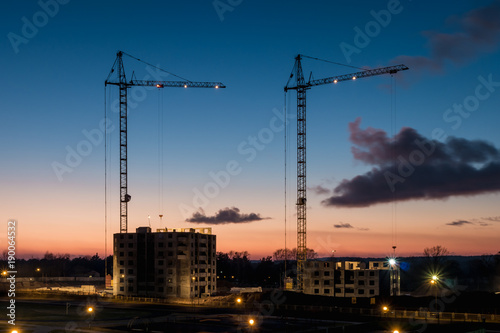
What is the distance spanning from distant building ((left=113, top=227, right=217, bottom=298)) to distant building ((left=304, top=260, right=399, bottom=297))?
3324 cm

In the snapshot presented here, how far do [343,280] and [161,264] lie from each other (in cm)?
5392

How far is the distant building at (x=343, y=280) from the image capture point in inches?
6171

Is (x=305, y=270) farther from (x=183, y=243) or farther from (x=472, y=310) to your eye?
(x=472, y=310)

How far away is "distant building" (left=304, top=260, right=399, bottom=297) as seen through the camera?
157 m

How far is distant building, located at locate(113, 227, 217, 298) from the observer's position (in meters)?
156

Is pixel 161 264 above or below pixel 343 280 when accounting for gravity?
above

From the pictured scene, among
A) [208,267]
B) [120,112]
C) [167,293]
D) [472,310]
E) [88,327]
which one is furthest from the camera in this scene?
[120,112]

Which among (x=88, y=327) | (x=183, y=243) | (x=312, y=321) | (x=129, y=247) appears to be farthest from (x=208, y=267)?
(x=88, y=327)

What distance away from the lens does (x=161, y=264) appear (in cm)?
15850

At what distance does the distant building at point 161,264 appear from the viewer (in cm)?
15625

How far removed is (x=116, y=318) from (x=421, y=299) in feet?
236

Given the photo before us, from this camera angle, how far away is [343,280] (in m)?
158

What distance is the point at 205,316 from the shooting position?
99.4 meters

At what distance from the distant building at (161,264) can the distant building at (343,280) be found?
1309 inches
